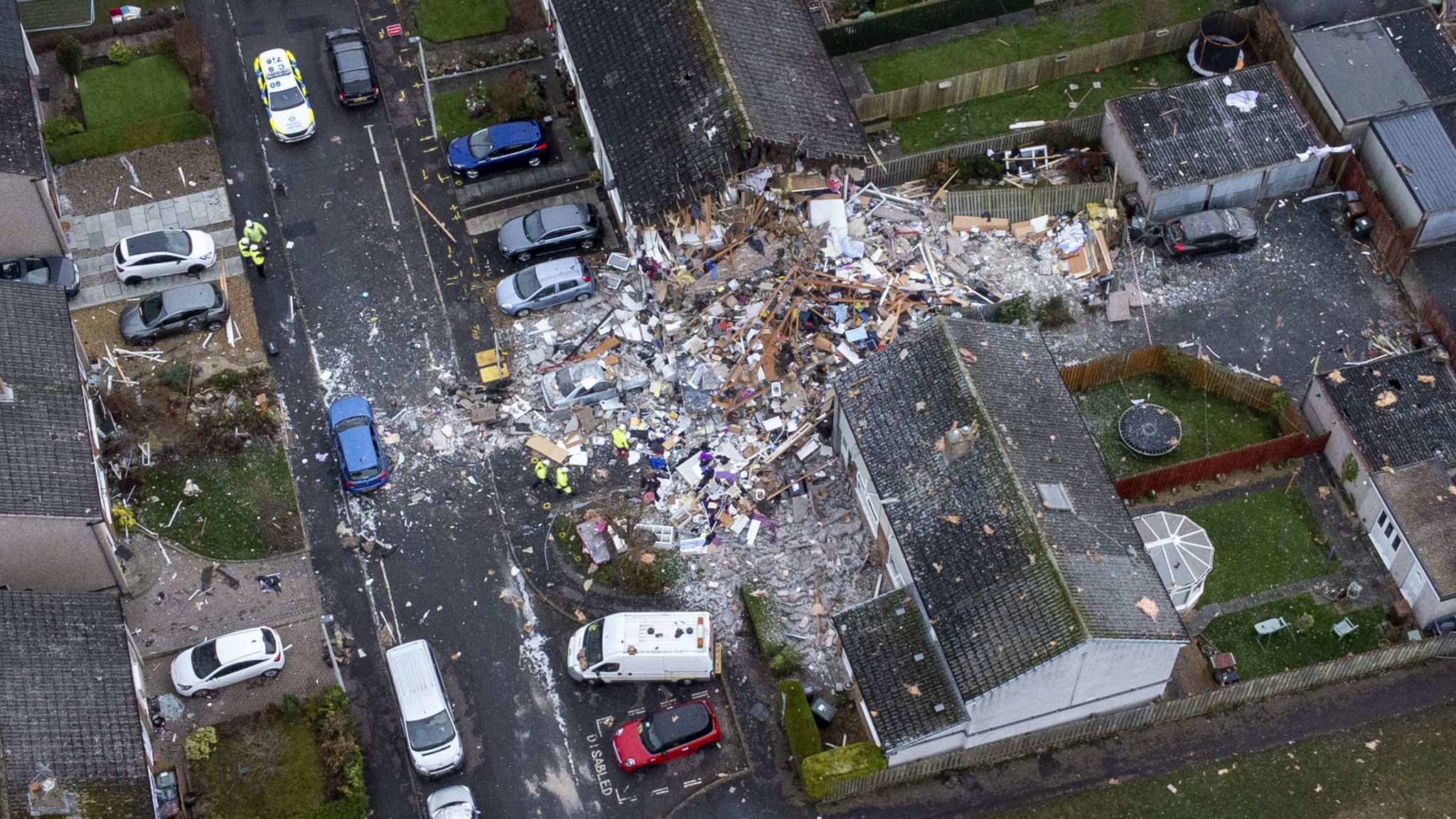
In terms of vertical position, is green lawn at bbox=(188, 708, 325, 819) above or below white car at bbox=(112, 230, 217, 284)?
below

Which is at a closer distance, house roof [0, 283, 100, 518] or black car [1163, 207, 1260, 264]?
house roof [0, 283, 100, 518]

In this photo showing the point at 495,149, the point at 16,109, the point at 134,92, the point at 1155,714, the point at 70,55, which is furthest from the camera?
the point at 134,92

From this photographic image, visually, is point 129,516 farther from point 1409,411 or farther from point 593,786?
point 1409,411

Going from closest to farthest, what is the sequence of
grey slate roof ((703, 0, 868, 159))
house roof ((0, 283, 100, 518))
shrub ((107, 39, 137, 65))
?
house roof ((0, 283, 100, 518)), grey slate roof ((703, 0, 868, 159)), shrub ((107, 39, 137, 65))

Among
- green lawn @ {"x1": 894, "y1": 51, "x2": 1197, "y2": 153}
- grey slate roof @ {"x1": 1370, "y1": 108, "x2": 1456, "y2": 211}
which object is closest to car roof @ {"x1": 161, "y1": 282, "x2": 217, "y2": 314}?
green lawn @ {"x1": 894, "y1": 51, "x2": 1197, "y2": 153}

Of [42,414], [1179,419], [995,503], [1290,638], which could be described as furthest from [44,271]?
[1290,638]

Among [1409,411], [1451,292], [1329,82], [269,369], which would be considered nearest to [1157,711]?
[1409,411]

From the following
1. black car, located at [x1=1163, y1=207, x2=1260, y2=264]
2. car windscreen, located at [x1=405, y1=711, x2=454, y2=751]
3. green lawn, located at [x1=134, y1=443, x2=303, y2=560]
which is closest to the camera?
car windscreen, located at [x1=405, y1=711, x2=454, y2=751]

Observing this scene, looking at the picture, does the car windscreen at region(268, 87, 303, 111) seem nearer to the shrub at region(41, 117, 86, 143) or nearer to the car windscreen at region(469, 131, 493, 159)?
the car windscreen at region(469, 131, 493, 159)

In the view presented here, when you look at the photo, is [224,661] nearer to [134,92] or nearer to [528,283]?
[528,283]

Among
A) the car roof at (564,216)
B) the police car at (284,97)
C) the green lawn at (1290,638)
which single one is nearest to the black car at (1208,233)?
the green lawn at (1290,638)
